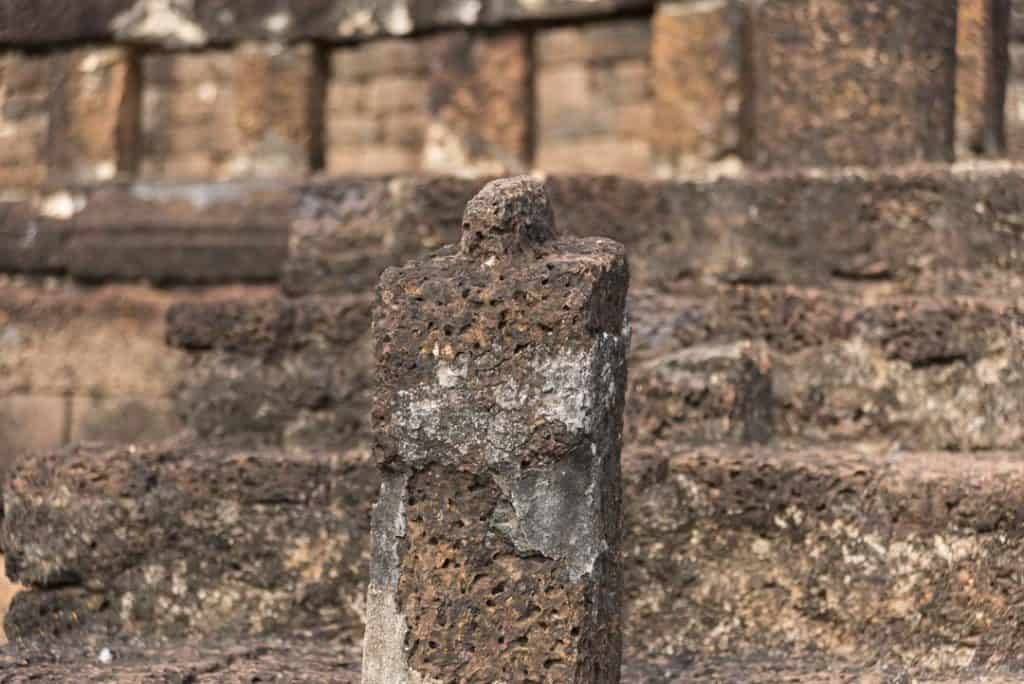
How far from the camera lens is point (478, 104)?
7246 millimetres

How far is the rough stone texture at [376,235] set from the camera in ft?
18.6

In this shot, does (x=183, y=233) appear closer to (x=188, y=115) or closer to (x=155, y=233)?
(x=155, y=233)

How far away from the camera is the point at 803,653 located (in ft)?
13.5

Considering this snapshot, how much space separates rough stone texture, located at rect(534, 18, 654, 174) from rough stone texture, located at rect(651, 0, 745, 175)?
30 centimetres

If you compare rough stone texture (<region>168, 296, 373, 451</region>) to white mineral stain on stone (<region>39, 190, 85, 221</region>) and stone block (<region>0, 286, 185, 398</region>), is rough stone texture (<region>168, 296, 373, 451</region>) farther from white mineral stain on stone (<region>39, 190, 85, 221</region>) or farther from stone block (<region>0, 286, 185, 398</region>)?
white mineral stain on stone (<region>39, 190, 85, 221</region>)

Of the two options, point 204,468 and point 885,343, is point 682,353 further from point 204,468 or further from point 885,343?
point 204,468

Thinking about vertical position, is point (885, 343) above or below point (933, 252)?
below

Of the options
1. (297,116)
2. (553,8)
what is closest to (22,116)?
(297,116)

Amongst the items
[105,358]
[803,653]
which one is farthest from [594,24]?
[803,653]

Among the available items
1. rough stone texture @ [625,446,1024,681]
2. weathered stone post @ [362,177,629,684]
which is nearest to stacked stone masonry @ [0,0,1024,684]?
rough stone texture @ [625,446,1024,681]

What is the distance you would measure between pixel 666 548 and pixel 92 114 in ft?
16.2

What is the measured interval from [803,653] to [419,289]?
160 cm

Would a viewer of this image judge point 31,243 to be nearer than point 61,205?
Yes

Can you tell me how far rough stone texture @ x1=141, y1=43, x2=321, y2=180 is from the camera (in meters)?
7.70
